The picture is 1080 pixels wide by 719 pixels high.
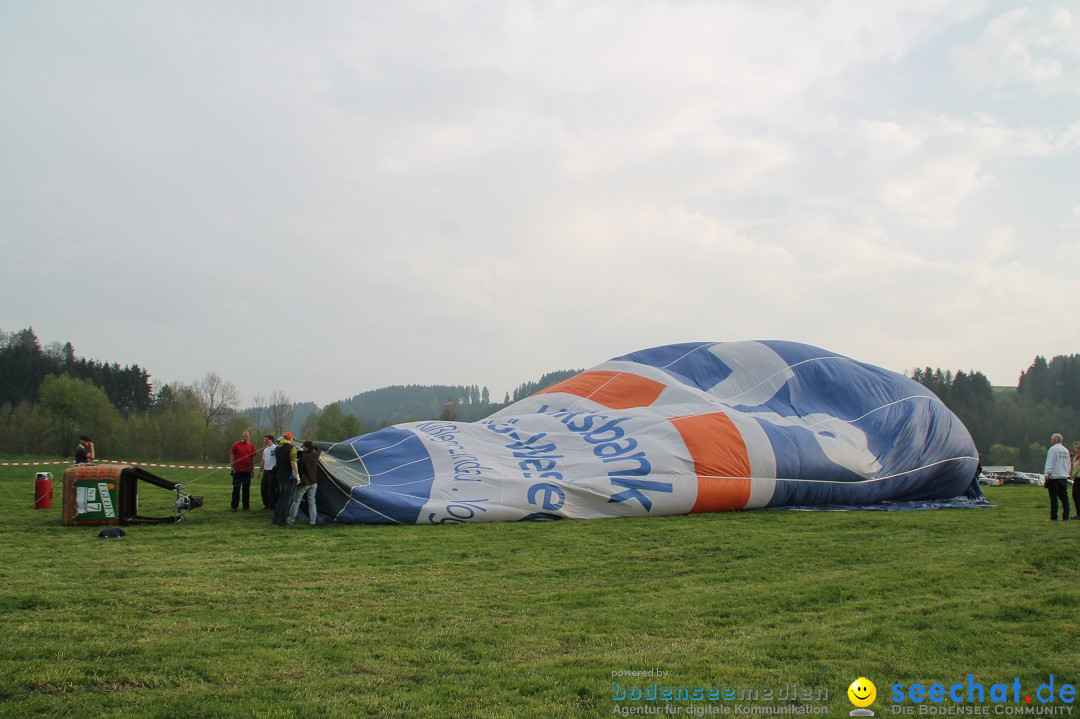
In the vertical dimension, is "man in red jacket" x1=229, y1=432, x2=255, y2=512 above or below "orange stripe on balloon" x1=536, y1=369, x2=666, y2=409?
below

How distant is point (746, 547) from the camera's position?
22.1 feet

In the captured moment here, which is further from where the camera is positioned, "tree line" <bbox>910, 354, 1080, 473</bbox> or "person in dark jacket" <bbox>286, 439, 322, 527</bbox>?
"tree line" <bbox>910, 354, 1080, 473</bbox>

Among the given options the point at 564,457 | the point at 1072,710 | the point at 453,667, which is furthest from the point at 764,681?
the point at 564,457

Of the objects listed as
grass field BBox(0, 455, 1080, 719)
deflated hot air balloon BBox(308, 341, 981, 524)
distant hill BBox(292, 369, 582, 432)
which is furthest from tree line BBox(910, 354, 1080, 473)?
distant hill BBox(292, 369, 582, 432)

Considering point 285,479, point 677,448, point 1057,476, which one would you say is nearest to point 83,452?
point 285,479

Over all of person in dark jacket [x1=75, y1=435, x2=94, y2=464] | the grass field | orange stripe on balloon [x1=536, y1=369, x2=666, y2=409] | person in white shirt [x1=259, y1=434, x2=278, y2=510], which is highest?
orange stripe on balloon [x1=536, y1=369, x2=666, y2=409]

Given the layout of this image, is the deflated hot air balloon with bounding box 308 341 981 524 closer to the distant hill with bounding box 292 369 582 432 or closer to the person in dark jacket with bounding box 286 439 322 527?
the person in dark jacket with bounding box 286 439 322 527

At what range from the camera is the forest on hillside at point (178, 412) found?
35.5 metres

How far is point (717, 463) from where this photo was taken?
9859 mm

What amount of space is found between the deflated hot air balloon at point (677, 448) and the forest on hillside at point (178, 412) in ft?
103

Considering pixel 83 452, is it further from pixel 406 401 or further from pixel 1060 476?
pixel 406 401

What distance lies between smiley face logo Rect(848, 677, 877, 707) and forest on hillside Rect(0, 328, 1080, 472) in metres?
38.4

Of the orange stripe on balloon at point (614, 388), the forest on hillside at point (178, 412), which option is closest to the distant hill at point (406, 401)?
the forest on hillside at point (178, 412)

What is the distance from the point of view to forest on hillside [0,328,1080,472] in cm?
3547
